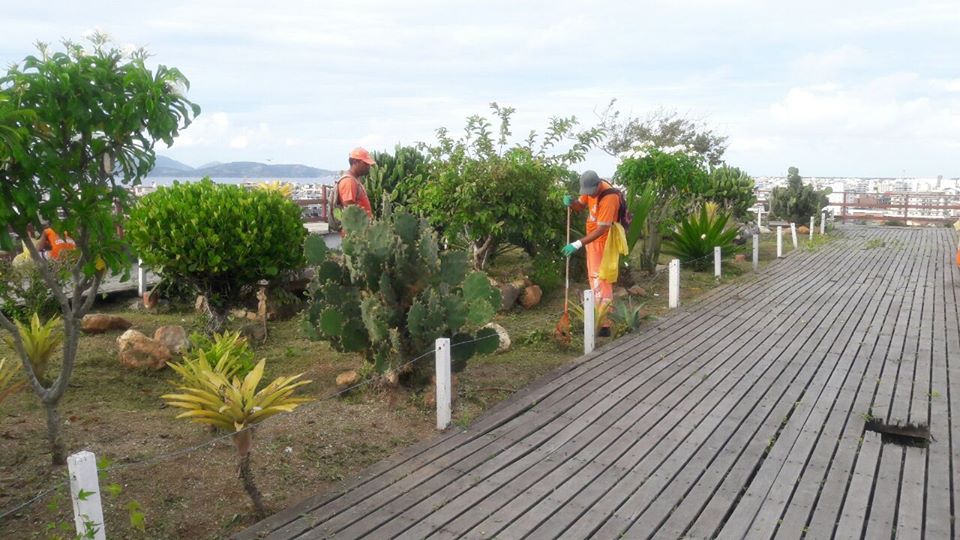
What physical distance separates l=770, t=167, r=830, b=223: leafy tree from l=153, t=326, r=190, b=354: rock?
1817cm

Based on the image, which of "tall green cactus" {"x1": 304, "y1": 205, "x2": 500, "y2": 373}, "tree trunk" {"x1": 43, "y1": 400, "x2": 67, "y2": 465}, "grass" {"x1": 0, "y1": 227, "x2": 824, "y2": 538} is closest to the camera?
"grass" {"x1": 0, "y1": 227, "x2": 824, "y2": 538}

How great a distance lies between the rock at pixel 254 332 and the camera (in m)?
6.62

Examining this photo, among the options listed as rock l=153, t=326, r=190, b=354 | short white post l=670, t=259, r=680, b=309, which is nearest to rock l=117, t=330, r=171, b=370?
rock l=153, t=326, r=190, b=354

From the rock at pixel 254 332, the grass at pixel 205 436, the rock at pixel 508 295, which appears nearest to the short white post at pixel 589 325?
the grass at pixel 205 436

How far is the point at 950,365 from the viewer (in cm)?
609

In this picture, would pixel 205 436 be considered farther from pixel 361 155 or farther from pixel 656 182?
pixel 656 182

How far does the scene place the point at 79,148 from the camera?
3424mm

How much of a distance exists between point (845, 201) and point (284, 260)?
83.9 feet

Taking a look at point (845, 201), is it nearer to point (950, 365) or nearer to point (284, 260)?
point (950, 365)

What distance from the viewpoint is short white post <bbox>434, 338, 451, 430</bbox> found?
4.49 m

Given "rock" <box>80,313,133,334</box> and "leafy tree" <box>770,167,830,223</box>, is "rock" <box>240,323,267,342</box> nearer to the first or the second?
"rock" <box>80,313,133,334</box>

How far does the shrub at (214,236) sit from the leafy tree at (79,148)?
2.35 metres

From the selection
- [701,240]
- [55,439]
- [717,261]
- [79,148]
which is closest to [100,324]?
[55,439]

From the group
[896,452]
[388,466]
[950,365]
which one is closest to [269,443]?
[388,466]
